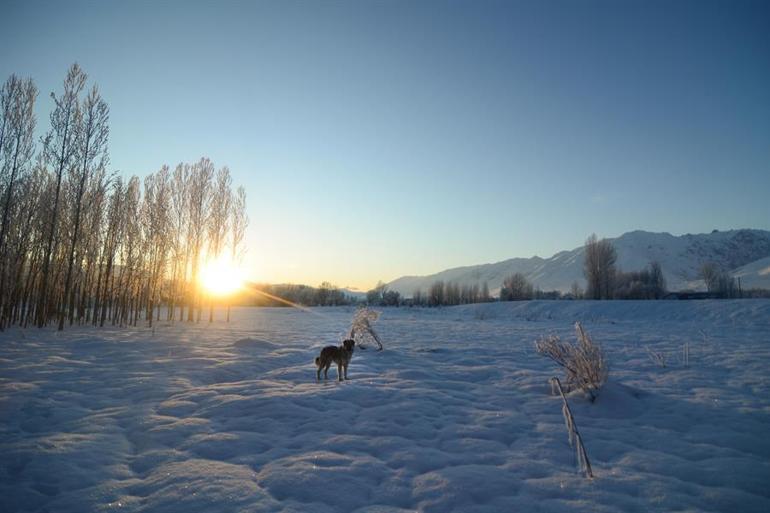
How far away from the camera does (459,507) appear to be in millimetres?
2967

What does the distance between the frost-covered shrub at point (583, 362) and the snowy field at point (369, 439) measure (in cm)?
29

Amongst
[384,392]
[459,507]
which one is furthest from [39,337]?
[459,507]

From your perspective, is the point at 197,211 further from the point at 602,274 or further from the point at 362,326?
the point at 602,274

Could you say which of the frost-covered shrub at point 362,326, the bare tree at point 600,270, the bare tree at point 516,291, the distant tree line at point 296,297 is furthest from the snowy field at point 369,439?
the distant tree line at point 296,297

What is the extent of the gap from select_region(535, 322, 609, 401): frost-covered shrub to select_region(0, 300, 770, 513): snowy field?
29 cm

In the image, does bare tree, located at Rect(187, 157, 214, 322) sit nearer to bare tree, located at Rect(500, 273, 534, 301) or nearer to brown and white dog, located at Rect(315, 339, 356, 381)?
brown and white dog, located at Rect(315, 339, 356, 381)

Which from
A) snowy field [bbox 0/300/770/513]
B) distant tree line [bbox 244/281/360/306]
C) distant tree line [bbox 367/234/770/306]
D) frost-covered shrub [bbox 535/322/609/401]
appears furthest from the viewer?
distant tree line [bbox 244/281/360/306]

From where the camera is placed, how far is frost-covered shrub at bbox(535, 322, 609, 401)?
19.8ft

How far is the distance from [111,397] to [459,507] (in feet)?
19.1

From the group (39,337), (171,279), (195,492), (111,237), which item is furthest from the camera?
(171,279)

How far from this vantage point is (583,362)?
6121mm

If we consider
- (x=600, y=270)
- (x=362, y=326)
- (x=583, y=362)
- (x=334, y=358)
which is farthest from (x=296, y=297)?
(x=583, y=362)

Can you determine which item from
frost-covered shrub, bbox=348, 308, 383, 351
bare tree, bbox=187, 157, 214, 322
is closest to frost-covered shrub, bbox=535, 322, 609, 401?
frost-covered shrub, bbox=348, 308, 383, 351

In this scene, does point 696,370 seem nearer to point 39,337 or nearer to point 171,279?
point 39,337
